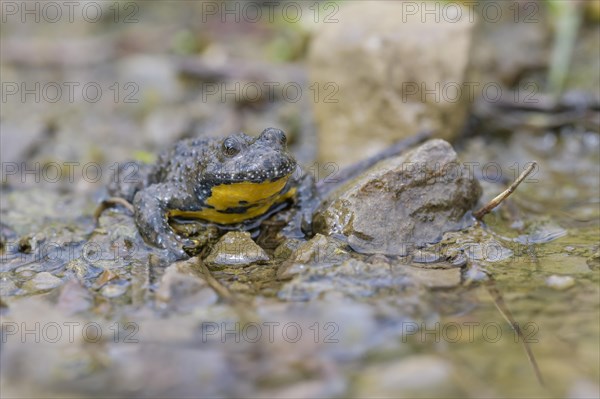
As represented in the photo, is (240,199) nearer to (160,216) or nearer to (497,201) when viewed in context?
(160,216)

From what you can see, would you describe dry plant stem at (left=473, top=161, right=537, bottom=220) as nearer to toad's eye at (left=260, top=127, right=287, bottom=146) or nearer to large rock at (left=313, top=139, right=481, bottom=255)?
large rock at (left=313, top=139, right=481, bottom=255)

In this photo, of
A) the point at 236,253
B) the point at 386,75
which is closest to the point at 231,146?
the point at 236,253

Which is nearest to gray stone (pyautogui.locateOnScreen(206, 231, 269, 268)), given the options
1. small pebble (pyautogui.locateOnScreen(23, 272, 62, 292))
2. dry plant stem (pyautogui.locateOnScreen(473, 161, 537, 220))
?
small pebble (pyautogui.locateOnScreen(23, 272, 62, 292))

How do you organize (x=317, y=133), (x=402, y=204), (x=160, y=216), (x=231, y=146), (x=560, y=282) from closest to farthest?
(x=560, y=282), (x=231, y=146), (x=402, y=204), (x=160, y=216), (x=317, y=133)

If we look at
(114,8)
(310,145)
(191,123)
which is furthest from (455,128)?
(114,8)

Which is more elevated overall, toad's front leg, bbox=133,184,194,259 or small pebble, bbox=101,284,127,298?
toad's front leg, bbox=133,184,194,259

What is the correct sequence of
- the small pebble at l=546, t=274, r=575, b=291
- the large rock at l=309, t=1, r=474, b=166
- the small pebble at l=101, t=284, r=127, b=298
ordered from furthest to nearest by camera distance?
the large rock at l=309, t=1, r=474, b=166, the small pebble at l=101, t=284, r=127, b=298, the small pebble at l=546, t=274, r=575, b=291

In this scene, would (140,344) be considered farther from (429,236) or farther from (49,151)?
(49,151)

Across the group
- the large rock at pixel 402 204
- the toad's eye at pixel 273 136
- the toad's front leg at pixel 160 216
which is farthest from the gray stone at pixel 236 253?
the toad's eye at pixel 273 136
